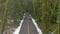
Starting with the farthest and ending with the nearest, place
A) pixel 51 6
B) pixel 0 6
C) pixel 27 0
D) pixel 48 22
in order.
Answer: pixel 27 0 → pixel 48 22 → pixel 51 6 → pixel 0 6

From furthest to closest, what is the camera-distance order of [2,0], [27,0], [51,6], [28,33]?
[27,0]
[28,33]
[51,6]
[2,0]

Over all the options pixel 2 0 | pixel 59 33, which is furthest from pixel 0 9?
pixel 59 33

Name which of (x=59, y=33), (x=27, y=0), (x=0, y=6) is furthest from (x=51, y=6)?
(x=27, y=0)

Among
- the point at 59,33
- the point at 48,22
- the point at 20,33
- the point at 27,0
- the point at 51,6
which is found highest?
the point at 59,33

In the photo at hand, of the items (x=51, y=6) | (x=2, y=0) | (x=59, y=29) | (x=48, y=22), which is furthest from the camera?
(x=48, y=22)

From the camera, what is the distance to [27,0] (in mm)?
43219

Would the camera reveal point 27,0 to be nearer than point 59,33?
No

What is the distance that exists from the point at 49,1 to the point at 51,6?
286 millimetres

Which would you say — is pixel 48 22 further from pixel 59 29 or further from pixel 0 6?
pixel 59 29

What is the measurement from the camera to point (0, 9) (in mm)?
8633

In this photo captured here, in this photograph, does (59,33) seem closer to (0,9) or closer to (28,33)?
(0,9)

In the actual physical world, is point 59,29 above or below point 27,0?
above

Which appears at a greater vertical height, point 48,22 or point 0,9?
point 0,9

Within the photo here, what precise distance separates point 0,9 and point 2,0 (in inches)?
42.7
